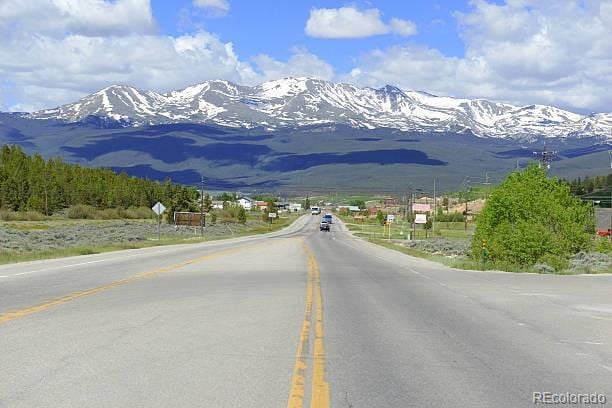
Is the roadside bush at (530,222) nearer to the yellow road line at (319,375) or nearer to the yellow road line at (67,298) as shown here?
the yellow road line at (67,298)

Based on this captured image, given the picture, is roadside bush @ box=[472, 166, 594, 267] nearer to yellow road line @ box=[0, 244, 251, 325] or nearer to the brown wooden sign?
yellow road line @ box=[0, 244, 251, 325]

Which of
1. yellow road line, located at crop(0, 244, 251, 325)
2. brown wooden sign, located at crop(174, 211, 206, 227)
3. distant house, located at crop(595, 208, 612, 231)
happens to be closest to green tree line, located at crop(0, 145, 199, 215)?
brown wooden sign, located at crop(174, 211, 206, 227)

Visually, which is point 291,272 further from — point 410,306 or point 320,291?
point 410,306

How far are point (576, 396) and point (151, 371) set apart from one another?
460cm

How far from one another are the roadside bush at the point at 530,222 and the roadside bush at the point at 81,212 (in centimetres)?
10580

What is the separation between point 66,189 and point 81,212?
9891 millimetres

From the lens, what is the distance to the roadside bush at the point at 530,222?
36.2m

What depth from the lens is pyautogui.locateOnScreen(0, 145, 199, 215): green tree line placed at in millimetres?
132250

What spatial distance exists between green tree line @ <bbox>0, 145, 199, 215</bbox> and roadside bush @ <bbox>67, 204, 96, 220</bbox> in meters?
3.34

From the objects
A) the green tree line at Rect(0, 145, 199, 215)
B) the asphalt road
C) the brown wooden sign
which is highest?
the green tree line at Rect(0, 145, 199, 215)

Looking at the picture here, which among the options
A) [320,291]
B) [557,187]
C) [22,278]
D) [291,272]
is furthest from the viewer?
[557,187]

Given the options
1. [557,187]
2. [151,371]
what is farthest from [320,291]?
[557,187]

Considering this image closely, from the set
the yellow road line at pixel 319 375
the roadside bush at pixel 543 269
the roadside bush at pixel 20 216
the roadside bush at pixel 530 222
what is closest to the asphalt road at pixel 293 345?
the yellow road line at pixel 319 375

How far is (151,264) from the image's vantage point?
30719 millimetres
